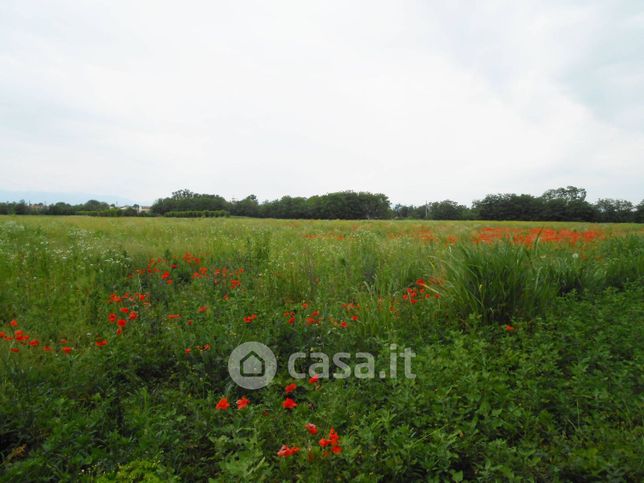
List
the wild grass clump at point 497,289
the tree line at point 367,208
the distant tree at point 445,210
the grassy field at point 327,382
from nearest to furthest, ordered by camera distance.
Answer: the grassy field at point 327,382, the wild grass clump at point 497,289, the tree line at point 367,208, the distant tree at point 445,210

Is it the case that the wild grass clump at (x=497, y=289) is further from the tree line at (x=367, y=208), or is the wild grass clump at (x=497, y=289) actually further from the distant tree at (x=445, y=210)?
the distant tree at (x=445, y=210)

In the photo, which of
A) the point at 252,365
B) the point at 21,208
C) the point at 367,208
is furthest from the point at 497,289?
the point at 367,208

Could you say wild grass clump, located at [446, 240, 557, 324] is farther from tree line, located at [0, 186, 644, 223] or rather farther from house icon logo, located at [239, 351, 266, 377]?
tree line, located at [0, 186, 644, 223]

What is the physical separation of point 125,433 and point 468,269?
3.47 metres

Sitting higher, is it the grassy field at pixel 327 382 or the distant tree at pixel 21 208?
the distant tree at pixel 21 208

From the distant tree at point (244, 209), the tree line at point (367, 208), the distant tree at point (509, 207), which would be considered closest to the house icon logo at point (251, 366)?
the tree line at point (367, 208)

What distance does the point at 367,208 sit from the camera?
72312mm

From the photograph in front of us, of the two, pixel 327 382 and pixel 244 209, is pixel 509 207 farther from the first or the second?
pixel 327 382

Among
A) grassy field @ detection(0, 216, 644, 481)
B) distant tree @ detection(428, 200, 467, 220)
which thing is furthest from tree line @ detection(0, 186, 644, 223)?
grassy field @ detection(0, 216, 644, 481)

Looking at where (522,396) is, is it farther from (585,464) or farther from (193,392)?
(193,392)

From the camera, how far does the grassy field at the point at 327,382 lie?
5.67ft

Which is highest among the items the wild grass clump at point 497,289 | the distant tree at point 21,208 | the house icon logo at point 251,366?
the distant tree at point 21,208

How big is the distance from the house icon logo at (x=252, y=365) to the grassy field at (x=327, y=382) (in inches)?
3.4

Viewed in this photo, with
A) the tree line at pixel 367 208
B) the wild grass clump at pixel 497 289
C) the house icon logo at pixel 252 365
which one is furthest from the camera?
the tree line at pixel 367 208
